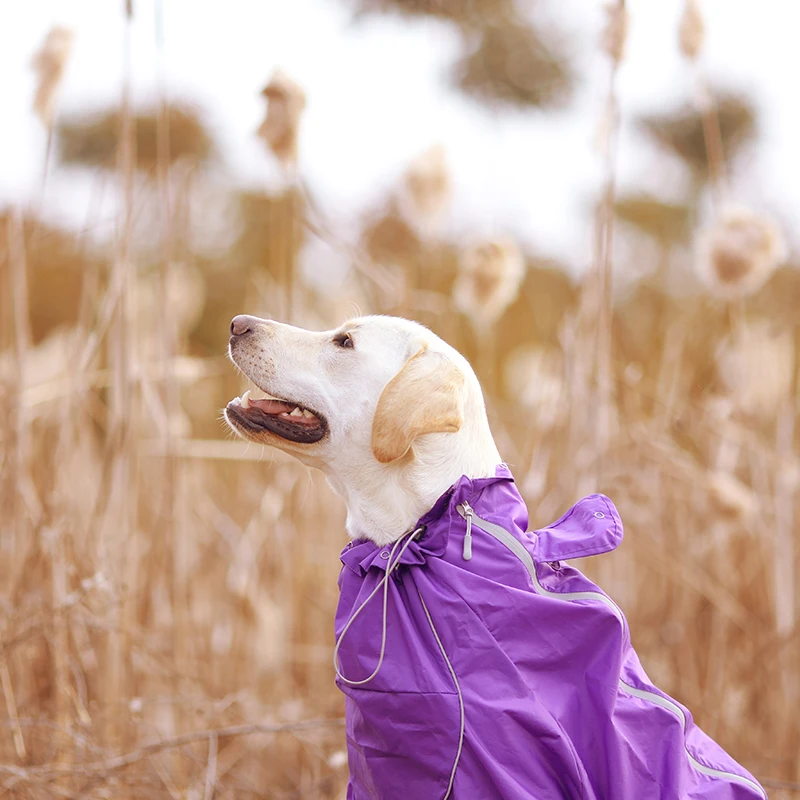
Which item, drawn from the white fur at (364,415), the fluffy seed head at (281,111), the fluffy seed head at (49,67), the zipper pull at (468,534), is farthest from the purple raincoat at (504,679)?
the fluffy seed head at (49,67)

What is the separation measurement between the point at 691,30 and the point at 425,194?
868 mm

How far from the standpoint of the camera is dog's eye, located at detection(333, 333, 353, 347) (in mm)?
1985

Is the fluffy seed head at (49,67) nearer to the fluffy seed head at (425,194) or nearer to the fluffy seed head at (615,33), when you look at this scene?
the fluffy seed head at (425,194)

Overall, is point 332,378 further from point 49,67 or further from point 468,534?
point 49,67

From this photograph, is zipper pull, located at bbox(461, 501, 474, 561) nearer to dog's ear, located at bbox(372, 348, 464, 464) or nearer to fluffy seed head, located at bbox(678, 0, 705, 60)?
dog's ear, located at bbox(372, 348, 464, 464)

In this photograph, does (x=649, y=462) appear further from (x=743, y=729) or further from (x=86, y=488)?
(x=86, y=488)

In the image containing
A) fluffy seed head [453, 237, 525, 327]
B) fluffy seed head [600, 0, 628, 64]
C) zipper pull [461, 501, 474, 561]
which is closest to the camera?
zipper pull [461, 501, 474, 561]

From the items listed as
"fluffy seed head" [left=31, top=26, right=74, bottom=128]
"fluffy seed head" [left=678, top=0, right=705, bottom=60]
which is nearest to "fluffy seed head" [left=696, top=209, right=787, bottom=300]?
"fluffy seed head" [left=678, top=0, right=705, bottom=60]

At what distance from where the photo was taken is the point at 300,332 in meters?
2.00

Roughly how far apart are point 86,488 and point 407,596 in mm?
1621

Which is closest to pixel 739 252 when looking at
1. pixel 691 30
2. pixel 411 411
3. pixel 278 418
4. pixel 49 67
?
pixel 691 30

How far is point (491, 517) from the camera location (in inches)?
66.4

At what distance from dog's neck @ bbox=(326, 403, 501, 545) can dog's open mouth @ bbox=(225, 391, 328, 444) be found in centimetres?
11

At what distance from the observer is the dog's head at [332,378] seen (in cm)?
178
